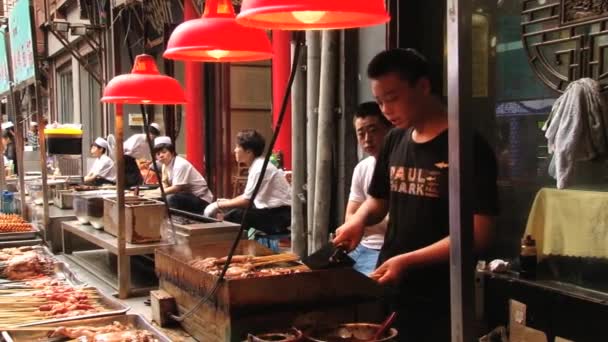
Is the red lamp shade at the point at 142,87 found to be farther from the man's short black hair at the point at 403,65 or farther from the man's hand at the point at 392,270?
the man's hand at the point at 392,270

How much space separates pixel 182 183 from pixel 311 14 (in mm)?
6481

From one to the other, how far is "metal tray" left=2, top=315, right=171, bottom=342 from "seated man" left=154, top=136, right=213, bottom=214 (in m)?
4.99

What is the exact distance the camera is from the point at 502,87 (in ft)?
Answer: 13.7

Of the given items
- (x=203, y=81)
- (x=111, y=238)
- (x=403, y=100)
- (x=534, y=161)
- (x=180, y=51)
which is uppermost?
(x=203, y=81)

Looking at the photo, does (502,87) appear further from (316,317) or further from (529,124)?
(316,317)

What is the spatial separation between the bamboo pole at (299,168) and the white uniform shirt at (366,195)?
113 cm

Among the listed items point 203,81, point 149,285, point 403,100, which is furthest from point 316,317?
point 203,81

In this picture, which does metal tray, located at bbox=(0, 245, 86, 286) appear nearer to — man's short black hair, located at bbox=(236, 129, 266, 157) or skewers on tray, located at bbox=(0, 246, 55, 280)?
skewers on tray, located at bbox=(0, 246, 55, 280)

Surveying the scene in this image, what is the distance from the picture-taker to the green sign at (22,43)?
191 inches

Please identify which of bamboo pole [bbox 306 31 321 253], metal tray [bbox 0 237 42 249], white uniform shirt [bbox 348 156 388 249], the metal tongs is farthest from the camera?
bamboo pole [bbox 306 31 321 253]

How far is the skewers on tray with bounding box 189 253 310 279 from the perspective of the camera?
91.4 inches

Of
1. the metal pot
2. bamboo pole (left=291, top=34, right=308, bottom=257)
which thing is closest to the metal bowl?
the metal pot

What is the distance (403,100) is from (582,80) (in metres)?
1.41

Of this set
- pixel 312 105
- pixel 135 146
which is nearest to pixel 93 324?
pixel 312 105
